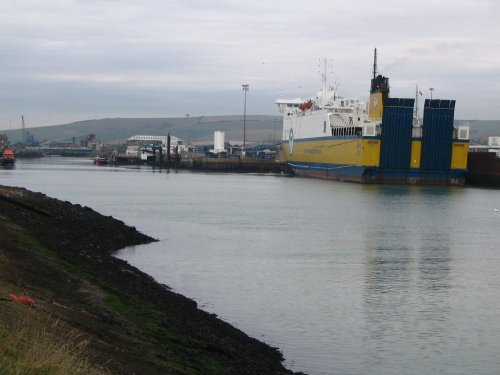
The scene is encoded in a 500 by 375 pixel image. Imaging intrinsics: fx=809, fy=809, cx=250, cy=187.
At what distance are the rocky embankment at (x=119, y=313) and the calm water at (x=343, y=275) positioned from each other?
0.88 meters

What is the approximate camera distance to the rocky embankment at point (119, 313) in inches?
322

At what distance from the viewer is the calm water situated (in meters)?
11.7

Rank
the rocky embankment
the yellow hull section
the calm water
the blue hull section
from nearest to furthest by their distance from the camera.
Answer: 1. the rocky embankment
2. the calm water
3. the yellow hull section
4. the blue hull section

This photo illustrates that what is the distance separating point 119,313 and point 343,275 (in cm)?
900

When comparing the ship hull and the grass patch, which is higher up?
the grass patch

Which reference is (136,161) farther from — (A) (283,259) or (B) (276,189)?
(A) (283,259)

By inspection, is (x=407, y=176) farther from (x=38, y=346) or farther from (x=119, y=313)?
(x=38, y=346)

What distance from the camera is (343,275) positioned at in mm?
18406

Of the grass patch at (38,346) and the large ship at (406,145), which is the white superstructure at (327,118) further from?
the grass patch at (38,346)

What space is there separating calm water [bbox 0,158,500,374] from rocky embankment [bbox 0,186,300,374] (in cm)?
88

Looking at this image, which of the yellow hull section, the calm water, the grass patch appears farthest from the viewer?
the yellow hull section

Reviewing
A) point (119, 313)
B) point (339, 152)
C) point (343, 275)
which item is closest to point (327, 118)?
point (339, 152)

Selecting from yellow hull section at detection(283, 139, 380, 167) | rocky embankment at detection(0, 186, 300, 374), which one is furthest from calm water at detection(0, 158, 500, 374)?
yellow hull section at detection(283, 139, 380, 167)

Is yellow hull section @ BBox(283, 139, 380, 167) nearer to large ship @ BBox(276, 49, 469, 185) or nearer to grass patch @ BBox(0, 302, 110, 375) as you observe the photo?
large ship @ BBox(276, 49, 469, 185)
